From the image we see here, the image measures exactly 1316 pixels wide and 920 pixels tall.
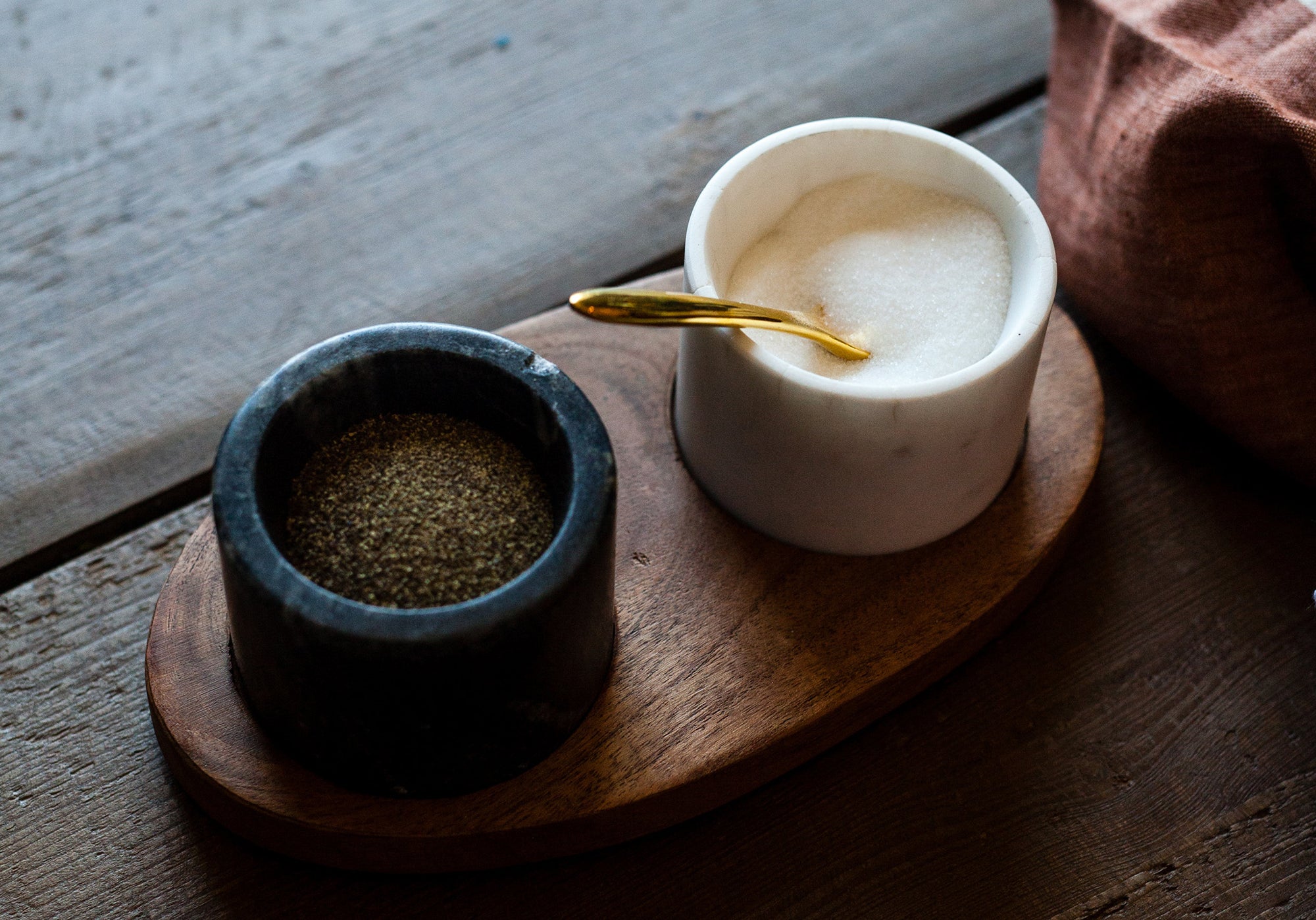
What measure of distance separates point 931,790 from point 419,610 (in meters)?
0.26

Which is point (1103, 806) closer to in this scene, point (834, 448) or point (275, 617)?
point (834, 448)

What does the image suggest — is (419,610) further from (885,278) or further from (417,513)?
(885,278)

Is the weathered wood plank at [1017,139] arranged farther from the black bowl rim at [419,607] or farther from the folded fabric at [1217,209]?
the black bowl rim at [419,607]

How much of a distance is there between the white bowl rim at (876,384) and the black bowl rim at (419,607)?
82mm

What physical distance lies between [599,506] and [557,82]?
1.48 feet

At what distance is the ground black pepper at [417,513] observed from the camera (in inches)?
16.9

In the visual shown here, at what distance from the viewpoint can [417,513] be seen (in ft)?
1.46

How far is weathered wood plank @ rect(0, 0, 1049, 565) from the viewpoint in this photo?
2.12 feet

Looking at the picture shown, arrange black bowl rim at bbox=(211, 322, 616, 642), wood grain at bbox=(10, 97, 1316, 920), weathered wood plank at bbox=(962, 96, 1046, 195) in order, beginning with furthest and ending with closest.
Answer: weathered wood plank at bbox=(962, 96, 1046, 195)
wood grain at bbox=(10, 97, 1316, 920)
black bowl rim at bbox=(211, 322, 616, 642)

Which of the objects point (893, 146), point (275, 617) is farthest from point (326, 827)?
point (893, 146)

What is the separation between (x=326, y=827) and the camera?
1.54 feet

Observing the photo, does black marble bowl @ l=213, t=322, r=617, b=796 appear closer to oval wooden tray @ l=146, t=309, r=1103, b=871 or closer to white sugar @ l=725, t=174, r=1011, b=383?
oval wooden tray @ l=146, t=309, r=1103, b=871

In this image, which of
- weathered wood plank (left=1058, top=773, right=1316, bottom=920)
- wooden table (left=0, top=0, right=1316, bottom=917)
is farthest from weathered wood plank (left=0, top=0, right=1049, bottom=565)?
weathered wood plank (left=1058, top=773, right=1316, bottom=920)

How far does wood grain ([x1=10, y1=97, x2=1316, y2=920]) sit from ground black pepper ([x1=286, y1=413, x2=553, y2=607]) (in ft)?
0.50
